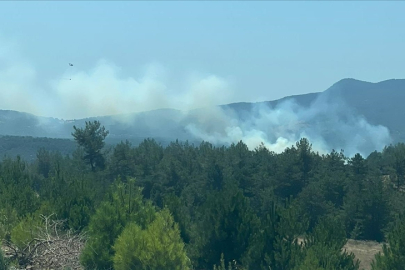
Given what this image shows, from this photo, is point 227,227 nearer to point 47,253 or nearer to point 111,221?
point 111,221

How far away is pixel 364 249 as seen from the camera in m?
41.1

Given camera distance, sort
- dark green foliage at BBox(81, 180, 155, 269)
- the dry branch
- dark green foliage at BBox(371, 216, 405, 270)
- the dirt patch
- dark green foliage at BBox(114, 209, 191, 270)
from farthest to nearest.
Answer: the dirt patch → the dry branch → dark green foliage at BBox(81, 180, 155, 269) → dark green foliage at BBox(371, 216, 405, 270) → dark green foliage at BBox(114, 209, 191, 270)

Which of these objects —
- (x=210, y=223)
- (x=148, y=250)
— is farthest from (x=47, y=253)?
(x=210, y=223)

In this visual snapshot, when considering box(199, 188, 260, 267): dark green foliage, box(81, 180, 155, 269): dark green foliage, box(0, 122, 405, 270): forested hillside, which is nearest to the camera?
box(0, 122, 405, 270): forested hillside

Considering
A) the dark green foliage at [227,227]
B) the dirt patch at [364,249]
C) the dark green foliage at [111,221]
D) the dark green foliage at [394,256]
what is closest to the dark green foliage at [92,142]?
the dirt patch at [364,249]

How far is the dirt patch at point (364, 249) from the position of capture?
37.2m

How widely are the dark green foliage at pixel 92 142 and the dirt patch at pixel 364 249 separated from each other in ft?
91.5

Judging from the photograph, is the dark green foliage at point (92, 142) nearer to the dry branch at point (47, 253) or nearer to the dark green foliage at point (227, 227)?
the dark green foliage at point (227, 227)

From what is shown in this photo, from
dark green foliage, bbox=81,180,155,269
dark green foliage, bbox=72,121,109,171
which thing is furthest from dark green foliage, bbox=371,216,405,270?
dark green foliage, bbox=72,121,109,171

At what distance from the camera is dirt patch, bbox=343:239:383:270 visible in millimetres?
37231

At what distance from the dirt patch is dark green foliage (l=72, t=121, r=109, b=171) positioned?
27.9m

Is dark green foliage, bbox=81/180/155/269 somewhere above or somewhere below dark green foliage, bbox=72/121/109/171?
below

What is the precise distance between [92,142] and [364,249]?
100 ft

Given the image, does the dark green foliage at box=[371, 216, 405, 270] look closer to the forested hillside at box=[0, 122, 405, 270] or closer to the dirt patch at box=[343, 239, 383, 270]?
the forested hillside at box=[0, 122, 405, 270]
